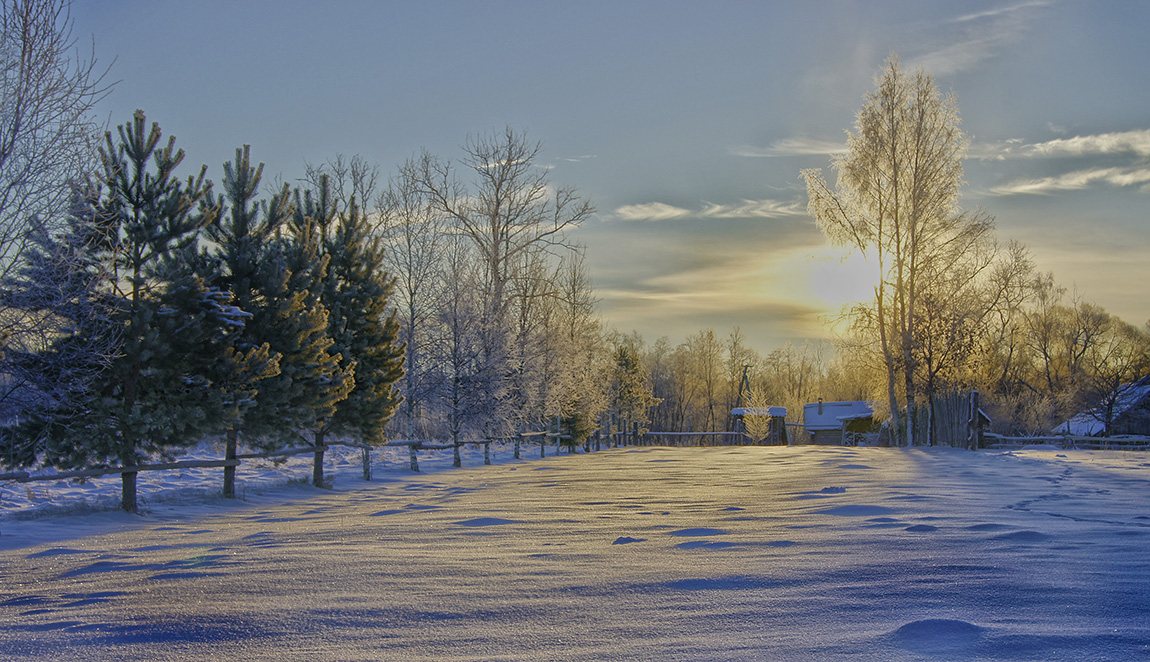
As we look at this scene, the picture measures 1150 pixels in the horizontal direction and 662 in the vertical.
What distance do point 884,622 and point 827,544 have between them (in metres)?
2.23

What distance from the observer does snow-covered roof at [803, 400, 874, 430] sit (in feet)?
174

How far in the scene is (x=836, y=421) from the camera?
53562 millimetres

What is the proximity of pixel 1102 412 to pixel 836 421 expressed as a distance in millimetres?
15361

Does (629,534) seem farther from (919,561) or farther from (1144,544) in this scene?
(1144,544)

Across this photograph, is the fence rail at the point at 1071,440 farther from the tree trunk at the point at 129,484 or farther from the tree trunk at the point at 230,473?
the tree trunk at the point at 129,484

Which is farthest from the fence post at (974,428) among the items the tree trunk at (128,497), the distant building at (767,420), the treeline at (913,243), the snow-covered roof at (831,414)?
the snow-covered roof at (831,414)

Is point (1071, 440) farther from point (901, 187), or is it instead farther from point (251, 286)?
point (251, 286)

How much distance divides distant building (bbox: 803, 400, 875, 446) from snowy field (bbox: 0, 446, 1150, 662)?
44.7m

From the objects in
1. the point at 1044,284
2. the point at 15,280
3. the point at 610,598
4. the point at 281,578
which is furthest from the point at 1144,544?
the point at 1044,284

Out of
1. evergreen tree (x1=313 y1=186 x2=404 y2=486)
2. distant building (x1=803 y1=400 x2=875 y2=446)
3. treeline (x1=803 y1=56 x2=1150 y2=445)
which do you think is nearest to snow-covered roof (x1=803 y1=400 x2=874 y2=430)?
distant building (x1=803 y1=400 x2=875 y2=446)

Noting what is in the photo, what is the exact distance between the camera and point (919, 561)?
4.85m

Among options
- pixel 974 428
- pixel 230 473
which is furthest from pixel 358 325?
pixel 974 428

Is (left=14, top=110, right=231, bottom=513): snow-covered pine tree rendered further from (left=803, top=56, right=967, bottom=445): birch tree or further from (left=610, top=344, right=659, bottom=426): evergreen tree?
(left=610, top=344, right=659, bottom=426): evergreen tree

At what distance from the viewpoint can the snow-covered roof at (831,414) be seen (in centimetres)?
5297
